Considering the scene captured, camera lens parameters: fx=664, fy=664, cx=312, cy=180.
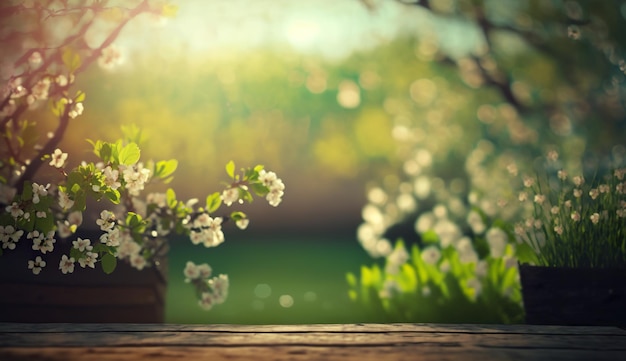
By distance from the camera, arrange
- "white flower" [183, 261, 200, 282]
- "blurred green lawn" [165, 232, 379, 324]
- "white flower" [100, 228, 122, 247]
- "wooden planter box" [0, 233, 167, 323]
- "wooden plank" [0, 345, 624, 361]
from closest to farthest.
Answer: "wooden plank" [0, 345, 624, 361]
"white flower" [100, 228, 122, 247]
"wooden planter box" [0, 233, 167, 323]
"white flower" [183, 261, 200, 282]
"blurred green lawn" [165, 232, 379, 324]

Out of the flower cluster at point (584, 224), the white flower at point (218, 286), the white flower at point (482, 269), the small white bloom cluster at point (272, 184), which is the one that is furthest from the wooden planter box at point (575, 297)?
the white flower at point (218, 286)

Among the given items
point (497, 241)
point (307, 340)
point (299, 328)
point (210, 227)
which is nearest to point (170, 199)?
point (210, 227)

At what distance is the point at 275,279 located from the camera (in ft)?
23.7

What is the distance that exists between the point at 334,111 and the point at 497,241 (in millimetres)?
4252

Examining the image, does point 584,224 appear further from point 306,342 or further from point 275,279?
point 275,279

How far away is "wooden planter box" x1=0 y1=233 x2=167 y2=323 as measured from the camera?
132 inches

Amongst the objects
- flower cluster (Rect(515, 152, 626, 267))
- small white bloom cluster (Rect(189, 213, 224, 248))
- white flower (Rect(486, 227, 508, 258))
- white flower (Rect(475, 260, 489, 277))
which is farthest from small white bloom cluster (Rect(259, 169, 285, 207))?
white flower (Rect(475, 260, 489, 277))

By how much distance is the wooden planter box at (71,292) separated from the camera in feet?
11.0

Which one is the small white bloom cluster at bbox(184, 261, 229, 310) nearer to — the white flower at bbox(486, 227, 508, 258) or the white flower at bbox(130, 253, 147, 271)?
the white flower at bbox(130, 253, 147, 271)

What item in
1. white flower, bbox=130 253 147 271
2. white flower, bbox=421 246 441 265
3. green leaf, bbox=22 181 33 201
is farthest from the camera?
white flower, bbox=421 246 441 265

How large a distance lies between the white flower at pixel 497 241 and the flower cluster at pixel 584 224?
94 cm

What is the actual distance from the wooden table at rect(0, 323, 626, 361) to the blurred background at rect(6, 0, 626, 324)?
6.29 feet

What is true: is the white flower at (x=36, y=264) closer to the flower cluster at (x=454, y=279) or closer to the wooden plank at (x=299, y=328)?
the wooden plank at (x=299, y=328)

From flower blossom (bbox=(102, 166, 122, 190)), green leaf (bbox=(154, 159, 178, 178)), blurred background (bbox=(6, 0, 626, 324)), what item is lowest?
flower blossom (bbox=(102, 166, 122, 190))
